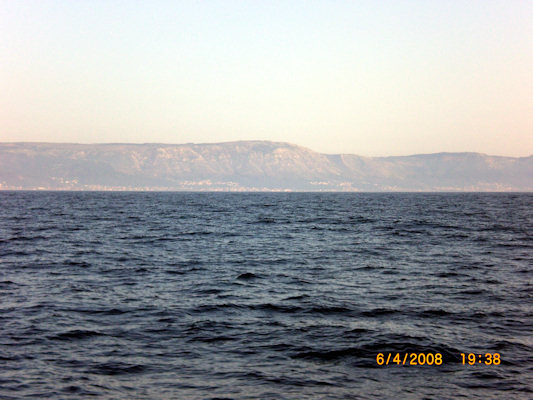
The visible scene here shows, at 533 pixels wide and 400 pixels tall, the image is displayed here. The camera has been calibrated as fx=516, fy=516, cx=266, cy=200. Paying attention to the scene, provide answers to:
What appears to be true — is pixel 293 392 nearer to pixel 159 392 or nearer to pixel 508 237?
pixel 159 392

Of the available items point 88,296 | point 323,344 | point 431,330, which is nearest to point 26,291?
point 88,296

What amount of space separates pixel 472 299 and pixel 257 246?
1880cm

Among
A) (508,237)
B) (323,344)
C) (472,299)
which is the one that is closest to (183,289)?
(323,344)

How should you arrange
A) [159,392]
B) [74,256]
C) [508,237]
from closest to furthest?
[159,392] < [74,256] < [508,237]

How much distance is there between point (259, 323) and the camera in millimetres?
15562

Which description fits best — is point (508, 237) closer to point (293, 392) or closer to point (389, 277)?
point (389, 277)

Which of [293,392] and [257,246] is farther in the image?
[257,246]

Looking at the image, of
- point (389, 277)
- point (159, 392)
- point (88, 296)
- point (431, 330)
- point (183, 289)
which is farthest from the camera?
point (389, 277)

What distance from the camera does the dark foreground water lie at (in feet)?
36.3

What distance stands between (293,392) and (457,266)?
1874 centimetres

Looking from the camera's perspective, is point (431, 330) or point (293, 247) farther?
point (293, 247)

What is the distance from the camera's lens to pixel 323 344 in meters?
13.6

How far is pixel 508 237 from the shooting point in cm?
4206

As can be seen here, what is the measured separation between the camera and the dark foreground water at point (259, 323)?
1106cm
